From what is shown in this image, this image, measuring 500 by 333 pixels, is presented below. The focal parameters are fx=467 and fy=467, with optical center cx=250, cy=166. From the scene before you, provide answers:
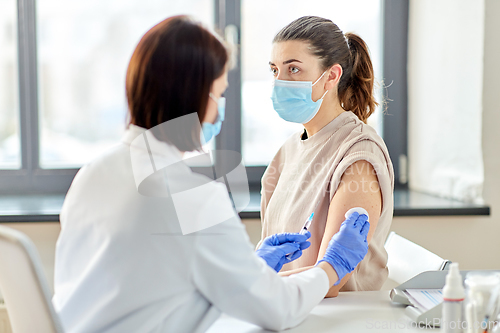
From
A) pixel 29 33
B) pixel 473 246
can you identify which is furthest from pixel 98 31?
pixel 473 246

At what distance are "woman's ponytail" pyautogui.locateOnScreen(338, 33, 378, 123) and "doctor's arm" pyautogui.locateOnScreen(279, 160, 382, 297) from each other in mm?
302

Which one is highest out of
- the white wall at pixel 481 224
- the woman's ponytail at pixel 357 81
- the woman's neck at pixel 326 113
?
the woman's ponytail at pixel 357 81

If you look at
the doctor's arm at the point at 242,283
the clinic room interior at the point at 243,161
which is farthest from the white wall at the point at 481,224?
the doctor's arm at the point at 242,283

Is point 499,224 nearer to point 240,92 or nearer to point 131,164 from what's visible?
point 240,92

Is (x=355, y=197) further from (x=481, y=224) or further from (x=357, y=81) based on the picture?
(x=481, y=224)

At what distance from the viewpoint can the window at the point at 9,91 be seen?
225cm

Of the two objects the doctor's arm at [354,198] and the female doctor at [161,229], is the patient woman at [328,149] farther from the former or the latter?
the female doctor at [161,229]

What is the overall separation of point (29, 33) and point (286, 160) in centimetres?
151

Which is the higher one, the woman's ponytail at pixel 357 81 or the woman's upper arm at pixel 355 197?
the woman's ponytail at pixel 357 81

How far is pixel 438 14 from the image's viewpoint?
2119 millimetres

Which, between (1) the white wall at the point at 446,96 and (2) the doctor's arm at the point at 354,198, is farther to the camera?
(1) the white wall at the point at 446,96

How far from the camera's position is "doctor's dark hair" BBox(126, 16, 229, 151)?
806 millimetres

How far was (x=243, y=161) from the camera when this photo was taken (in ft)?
7.88

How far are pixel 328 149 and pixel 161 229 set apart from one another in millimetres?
710
